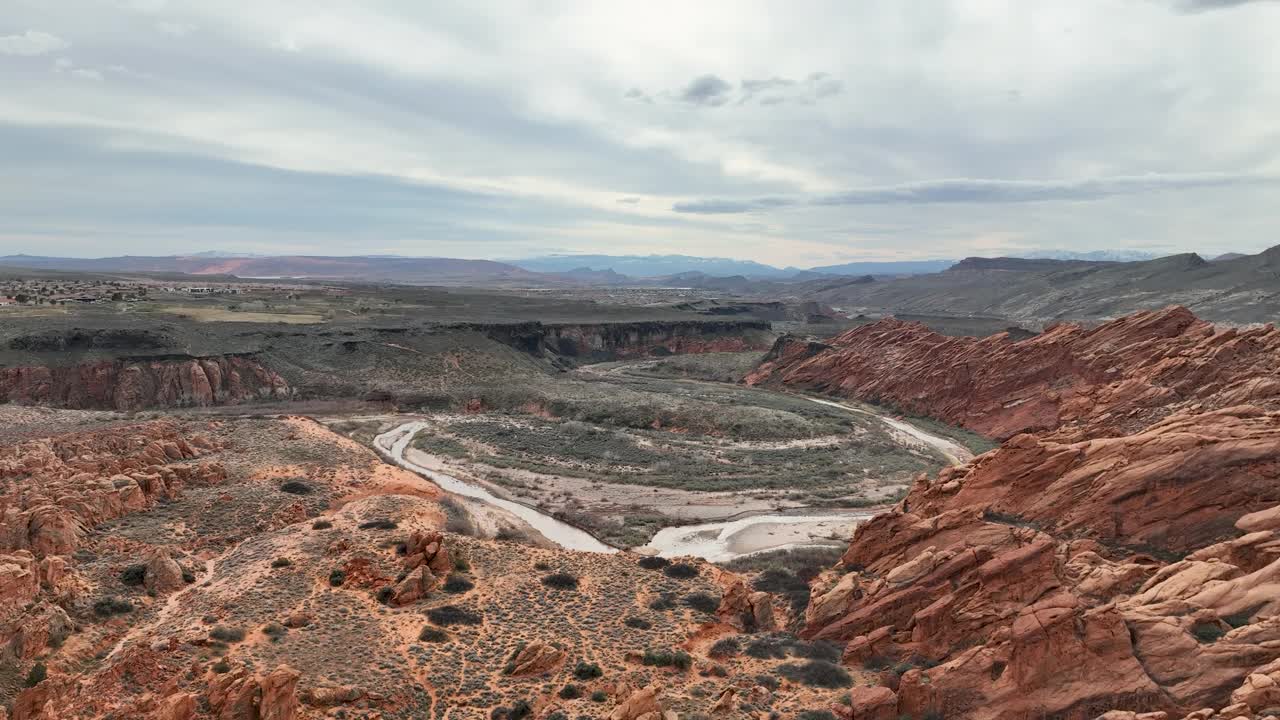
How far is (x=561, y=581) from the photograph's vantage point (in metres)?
30.6

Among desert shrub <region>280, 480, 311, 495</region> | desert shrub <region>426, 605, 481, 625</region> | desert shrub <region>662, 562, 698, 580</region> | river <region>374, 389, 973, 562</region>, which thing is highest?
desert shrub <region>280, 480, 311, 495</region>

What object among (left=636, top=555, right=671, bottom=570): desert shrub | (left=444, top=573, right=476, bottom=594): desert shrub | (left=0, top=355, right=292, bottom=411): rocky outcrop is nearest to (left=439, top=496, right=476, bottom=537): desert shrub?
(left=444, top=573, right=476, bottom=594): desert shrub

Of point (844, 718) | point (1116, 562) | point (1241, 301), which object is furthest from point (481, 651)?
point (1241, 301)

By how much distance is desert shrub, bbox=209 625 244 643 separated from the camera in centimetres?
2229

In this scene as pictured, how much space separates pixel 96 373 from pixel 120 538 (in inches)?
2197

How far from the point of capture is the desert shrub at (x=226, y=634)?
22.3m

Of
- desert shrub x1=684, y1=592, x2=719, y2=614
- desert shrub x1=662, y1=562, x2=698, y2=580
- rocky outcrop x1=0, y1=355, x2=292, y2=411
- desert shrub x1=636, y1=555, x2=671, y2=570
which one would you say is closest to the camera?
desert shrub x1=684, y1=592, x2=719, y2=614

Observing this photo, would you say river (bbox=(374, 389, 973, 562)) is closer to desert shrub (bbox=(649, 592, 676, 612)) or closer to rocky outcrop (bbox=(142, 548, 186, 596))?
desert shrub (bbox=(649, 592, 676, 612))

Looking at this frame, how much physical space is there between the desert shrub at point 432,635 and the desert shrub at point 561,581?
240 inches

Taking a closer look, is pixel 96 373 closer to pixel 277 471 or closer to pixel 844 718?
pixel 277 471

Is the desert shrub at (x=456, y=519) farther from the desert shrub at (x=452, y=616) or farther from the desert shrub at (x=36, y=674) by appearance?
the desert shrub at (x=36, y=674)

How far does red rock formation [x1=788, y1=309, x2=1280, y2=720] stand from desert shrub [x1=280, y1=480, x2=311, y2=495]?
2849 centimetres

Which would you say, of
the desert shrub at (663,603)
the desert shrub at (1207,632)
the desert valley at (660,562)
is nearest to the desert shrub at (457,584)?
the desert valley at (660,562)

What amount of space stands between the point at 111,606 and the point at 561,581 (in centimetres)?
1604
